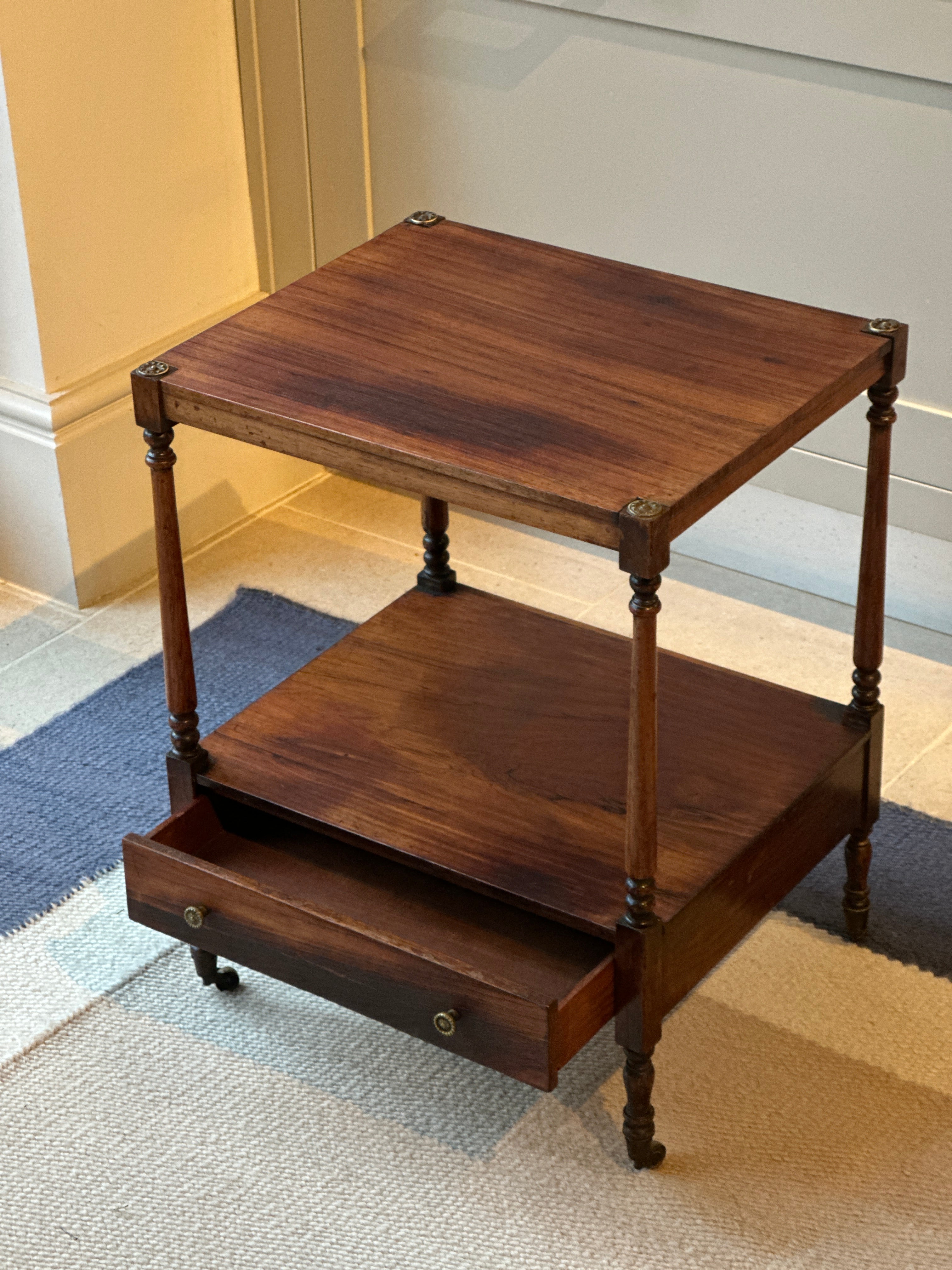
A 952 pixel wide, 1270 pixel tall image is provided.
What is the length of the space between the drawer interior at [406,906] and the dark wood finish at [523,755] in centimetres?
Result: 5

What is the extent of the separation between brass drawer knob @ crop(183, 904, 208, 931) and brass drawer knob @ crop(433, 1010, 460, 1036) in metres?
0.21

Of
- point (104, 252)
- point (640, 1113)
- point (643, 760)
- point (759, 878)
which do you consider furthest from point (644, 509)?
point (104, 252)

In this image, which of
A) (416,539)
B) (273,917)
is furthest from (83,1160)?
(416,539)

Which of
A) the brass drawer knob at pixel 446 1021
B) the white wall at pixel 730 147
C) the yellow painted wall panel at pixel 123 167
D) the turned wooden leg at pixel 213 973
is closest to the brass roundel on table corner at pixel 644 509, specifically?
the brass drawer knob at pixel 446 1021

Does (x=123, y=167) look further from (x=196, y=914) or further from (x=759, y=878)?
(x=759, y=878)

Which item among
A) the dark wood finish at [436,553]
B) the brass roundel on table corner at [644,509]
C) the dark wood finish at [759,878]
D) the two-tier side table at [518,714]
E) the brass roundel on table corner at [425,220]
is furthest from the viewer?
the dark wood finish at [436,553]

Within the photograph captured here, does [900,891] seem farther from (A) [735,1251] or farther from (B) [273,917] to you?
(B) [273,917]

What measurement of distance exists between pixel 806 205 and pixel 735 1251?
1.13 meters

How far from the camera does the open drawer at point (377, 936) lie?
4.36 feet

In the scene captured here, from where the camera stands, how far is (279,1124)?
1.52m

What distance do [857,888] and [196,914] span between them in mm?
632

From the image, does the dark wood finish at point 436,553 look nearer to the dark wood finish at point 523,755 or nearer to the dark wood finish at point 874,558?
the dark wood finish at point 523,755

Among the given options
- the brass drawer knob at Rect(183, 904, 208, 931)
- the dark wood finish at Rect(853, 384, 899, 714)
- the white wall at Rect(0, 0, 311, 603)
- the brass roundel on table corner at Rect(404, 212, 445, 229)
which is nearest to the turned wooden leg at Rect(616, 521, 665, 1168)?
the dark wood finish at Rect(853, 384, 899, 714)

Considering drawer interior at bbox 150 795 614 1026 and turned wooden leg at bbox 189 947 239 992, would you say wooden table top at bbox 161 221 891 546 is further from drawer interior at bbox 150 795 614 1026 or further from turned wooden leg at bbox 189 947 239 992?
turned wooden leg at bbox 189 947 239 992
